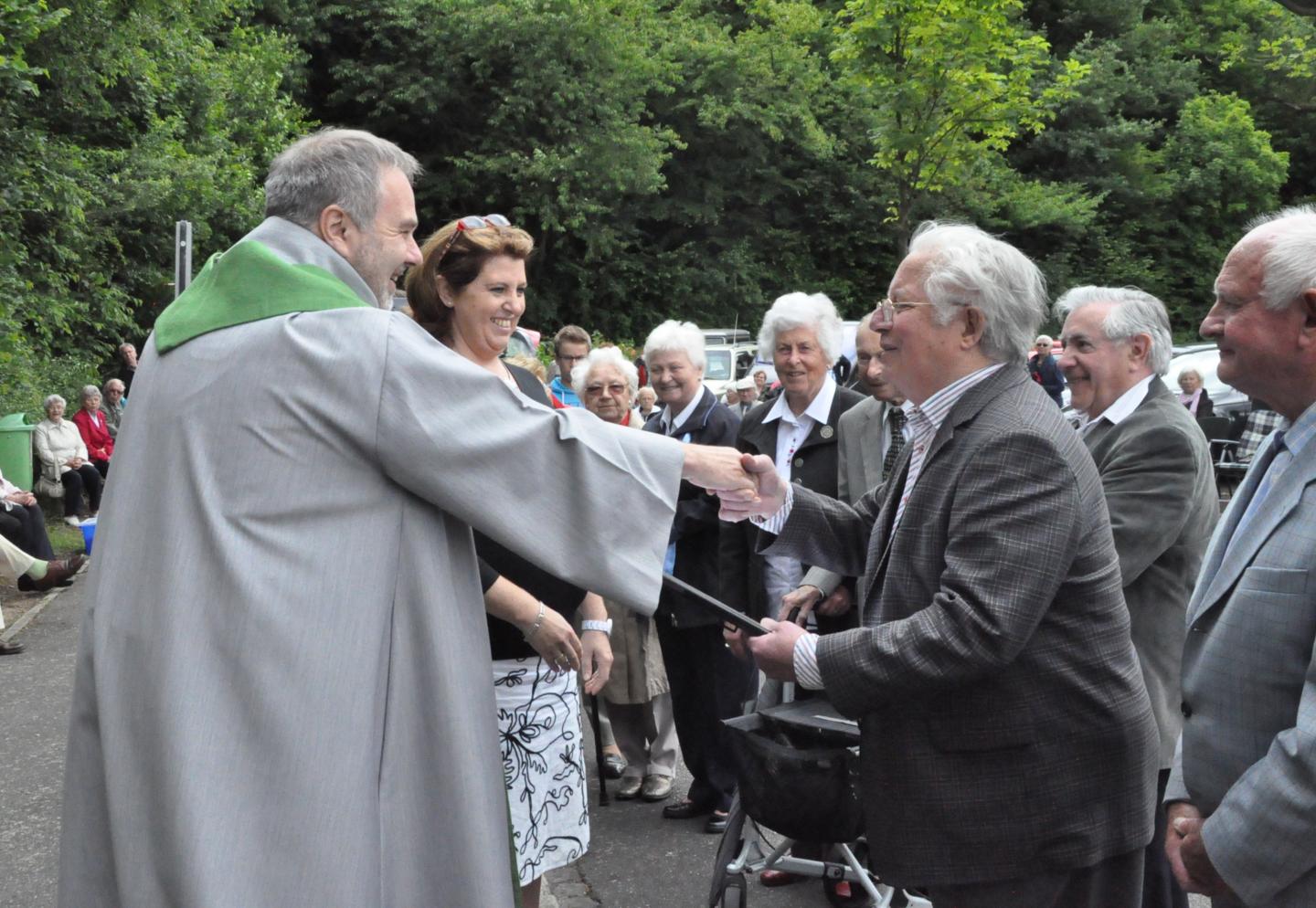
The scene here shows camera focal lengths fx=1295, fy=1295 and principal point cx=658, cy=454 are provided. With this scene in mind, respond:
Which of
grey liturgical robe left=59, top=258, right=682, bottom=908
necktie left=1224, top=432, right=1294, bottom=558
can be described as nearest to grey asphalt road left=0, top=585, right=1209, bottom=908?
grey liturgical robe left=59, top=258, right=682, bottom=908

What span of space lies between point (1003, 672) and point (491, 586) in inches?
45.9

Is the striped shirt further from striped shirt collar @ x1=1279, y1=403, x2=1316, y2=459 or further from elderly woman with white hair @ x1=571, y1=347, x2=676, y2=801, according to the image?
elderly woman with white hair @ x1=571, y1=347, x2=676, y2=801

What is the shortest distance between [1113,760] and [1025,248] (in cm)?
3415

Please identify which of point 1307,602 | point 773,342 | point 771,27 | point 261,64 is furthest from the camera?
point 771,27

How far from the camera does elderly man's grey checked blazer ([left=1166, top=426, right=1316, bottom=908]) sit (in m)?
1.88

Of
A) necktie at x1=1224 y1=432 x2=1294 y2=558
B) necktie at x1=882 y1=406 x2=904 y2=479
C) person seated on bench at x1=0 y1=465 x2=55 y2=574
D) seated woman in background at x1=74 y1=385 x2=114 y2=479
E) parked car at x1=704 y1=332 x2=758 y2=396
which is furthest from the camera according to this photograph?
parked car at x1=704 y1=332 x2=758 y2=396

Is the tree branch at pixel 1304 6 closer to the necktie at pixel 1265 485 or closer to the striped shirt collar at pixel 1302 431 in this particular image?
the necktie at pixel 1265 485

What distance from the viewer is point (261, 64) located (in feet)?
77.0

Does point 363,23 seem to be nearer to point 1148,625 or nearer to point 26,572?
point 26,572

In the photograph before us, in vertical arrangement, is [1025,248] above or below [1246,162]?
below

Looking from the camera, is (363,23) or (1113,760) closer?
(1113,760)

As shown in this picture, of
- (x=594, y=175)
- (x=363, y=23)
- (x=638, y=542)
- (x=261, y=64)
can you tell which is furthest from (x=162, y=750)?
(x=363, y=23)

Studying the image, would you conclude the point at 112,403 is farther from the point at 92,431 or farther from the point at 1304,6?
the point at 1304,6

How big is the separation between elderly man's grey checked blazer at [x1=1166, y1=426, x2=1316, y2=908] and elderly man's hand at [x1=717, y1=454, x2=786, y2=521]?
906mm
